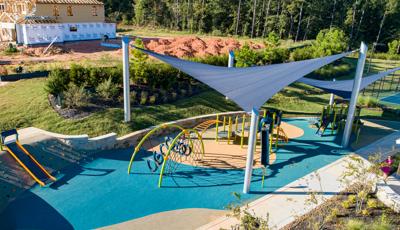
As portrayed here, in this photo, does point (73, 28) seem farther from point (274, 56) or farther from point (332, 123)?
point (332, 123)

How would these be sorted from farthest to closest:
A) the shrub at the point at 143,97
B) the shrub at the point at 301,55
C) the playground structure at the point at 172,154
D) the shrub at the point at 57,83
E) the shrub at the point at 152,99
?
the shrub at the point at 301,55 < the shrub at the point at 152,99 < the shrub at the point at 143,97 < the shrub at the point at 57,83 < the playground structure at the point at 172,154

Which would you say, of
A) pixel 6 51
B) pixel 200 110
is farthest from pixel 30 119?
pixel 6 51

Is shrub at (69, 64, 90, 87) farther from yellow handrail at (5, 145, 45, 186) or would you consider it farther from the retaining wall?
yellow handrail at (5, 145, 45, 186)

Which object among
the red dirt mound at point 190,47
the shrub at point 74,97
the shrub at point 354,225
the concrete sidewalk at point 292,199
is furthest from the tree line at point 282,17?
the shrub at point 354,225

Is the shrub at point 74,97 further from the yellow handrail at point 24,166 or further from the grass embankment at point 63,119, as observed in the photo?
the yellow handrail at point 24,166

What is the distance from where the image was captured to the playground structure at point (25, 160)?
930 centimetres

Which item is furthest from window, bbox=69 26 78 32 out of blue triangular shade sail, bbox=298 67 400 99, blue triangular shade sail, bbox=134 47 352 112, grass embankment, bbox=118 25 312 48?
blue triangular shade sail, bbox=298 67 400 99

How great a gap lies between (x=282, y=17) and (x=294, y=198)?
4017cm

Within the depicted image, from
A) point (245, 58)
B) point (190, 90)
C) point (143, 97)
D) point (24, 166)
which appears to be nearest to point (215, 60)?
point (245, 58)

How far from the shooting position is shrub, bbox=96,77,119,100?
13445 millimetres

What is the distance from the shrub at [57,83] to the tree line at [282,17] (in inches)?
1395

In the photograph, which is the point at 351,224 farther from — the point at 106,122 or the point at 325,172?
the point at 106,122

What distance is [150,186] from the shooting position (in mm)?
9289

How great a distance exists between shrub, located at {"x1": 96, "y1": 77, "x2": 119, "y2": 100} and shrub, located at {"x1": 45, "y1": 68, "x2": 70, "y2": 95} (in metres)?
1.32
